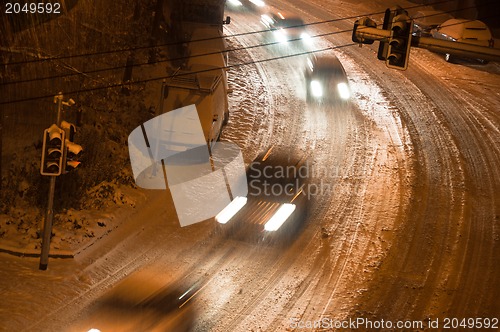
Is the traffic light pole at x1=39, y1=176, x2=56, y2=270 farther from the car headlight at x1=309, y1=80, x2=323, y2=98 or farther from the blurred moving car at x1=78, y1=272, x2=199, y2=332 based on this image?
the car headlight at x1=309, y1=80, x2=323, y2=98

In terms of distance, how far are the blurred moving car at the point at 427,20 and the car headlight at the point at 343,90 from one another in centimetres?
746

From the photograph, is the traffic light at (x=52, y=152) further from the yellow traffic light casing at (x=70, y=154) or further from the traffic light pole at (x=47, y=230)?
the traffic light pole at (x=47, y=230)

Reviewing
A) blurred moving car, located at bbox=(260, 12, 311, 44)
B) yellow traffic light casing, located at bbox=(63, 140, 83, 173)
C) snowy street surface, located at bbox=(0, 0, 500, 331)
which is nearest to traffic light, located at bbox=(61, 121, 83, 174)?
yellow traffic light casing, located at bbox=(63, 140, 83, 173)

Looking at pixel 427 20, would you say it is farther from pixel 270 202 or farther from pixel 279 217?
pixel 279 217

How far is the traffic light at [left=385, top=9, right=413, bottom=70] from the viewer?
9.75m

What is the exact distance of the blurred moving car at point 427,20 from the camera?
28.1m

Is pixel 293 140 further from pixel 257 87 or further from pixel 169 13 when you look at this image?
pixel 169 13

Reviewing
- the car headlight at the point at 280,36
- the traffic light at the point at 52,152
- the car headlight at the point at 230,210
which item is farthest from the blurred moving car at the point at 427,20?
the traffic light at the point at 52,152

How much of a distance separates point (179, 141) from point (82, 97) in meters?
3.29

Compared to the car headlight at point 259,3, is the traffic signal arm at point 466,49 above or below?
below

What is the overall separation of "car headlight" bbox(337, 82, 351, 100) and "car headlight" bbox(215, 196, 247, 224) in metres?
8.02

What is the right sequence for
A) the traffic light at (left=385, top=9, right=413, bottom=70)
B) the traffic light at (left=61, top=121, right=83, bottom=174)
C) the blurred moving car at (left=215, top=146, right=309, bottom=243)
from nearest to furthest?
the traffic light at (left=385, top=9, right=413, bottom=70), the traffic light at (left=61, top=121, right=83, bottom=174), the blurred moving car at (left=215, top=146, right=309, bottom=243)

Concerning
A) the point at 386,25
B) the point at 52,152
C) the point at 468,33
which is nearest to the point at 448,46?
the point at 386,25

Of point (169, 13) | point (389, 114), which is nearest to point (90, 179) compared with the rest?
point (169, 13)
